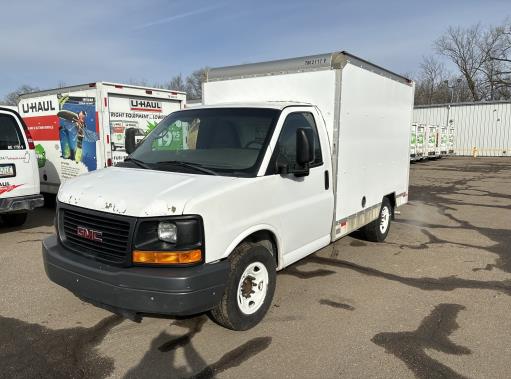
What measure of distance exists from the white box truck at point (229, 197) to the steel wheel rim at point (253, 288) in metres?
0.01

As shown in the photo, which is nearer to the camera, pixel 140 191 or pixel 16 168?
pixel 140 191

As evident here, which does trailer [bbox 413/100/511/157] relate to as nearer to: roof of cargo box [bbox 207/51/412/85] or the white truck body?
the white truck body

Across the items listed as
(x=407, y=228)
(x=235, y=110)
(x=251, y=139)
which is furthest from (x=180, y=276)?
(x=407, y=228)

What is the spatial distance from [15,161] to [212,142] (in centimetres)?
449

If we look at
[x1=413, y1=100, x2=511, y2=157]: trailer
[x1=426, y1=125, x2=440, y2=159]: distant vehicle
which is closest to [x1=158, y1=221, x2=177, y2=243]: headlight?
A: [x1=426, y1=125, x2=440, y2=159]: distant vehicle

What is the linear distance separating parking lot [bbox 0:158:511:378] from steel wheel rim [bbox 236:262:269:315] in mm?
228

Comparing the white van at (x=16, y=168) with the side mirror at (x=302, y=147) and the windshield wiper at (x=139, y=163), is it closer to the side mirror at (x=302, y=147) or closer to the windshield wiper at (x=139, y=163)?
the windshield wiper at (x=139, y=163)

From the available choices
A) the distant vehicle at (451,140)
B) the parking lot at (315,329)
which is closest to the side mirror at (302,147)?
the parking lot at (315,329)

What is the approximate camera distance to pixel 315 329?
4.12 metres

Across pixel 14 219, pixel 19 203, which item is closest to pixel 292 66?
pixel 19 203

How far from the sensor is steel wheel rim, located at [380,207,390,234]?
24.1 feet

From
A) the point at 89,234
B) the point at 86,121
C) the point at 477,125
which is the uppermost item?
the point at 477,125

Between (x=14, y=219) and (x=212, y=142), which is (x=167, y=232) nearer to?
(x=212, y=142)

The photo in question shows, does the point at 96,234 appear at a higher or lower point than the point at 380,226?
higher
